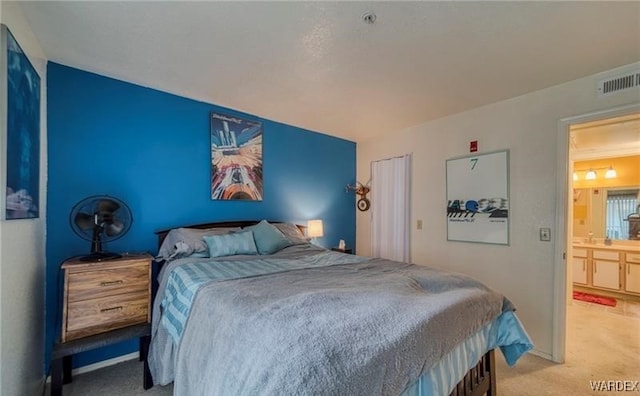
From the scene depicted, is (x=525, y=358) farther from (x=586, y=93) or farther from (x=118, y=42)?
(x=118, y=42)

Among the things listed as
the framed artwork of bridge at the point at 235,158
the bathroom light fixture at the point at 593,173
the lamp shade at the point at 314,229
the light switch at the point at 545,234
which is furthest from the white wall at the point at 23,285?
the bathroom light fixture at the point at 593,173

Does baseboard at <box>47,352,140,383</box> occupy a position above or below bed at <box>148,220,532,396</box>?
below

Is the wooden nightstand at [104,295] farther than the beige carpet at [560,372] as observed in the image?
No

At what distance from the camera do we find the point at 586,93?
Result: 2.33m

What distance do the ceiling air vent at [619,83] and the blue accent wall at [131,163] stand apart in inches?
123

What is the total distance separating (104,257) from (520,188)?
364 cm

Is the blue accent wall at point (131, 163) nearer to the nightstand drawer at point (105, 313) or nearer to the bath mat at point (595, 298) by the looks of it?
the nightstand drawer at point (105, 313)

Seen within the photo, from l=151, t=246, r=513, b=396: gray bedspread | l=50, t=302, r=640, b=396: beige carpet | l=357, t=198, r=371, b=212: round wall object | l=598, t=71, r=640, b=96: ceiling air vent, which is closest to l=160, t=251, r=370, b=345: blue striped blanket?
l=151, t=246, r=513, b=396: gray bedspread

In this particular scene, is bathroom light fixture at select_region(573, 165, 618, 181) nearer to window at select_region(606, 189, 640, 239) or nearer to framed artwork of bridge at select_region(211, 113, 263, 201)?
window at select_region(606, 189, 640, 239)

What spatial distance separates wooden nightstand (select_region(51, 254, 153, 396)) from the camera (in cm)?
172

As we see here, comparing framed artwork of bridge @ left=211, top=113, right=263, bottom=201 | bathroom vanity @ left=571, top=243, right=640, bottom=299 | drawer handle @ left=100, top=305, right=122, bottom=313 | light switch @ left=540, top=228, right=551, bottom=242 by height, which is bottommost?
bathroom vanity @ left=571, top=243, right=640, bottom=299

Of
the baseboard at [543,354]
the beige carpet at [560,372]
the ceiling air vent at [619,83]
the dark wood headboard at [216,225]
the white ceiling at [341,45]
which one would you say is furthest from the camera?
the dark wood headboard at [216,225]

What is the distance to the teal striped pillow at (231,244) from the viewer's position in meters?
2.43

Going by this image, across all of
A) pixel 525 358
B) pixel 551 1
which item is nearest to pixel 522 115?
pixel 551 1
